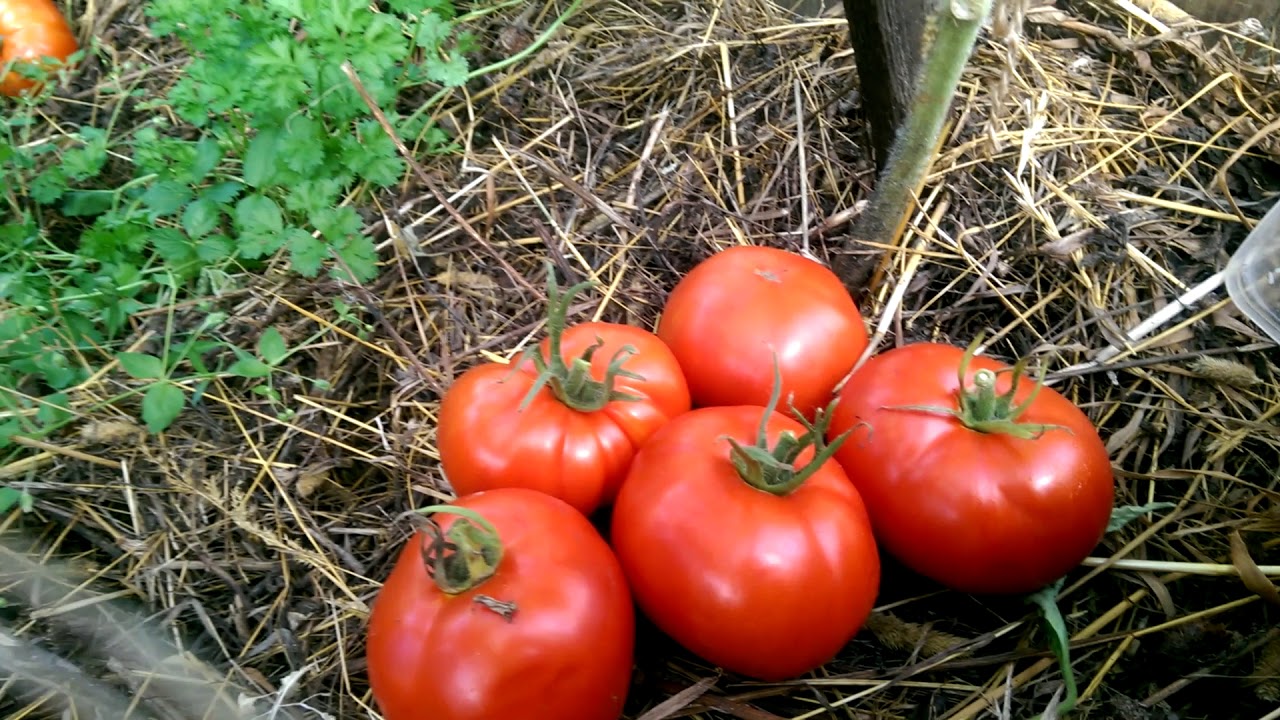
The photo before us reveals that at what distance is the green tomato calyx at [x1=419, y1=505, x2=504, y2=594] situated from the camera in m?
0.79

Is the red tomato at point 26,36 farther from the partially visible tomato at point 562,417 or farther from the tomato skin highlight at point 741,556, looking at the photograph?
the tomato skin highlight at point 741,556

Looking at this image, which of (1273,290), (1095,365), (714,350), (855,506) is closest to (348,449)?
(714,350)

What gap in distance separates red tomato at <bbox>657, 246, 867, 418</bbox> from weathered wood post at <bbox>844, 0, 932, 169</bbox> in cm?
29

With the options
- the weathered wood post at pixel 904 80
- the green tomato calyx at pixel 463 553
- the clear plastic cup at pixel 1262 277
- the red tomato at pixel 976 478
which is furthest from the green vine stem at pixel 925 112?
the green tomato calyx at pixel 463 553

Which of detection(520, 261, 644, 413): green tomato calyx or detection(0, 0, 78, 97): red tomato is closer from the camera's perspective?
detection(520, 261, 644, 413): green tomato calyx

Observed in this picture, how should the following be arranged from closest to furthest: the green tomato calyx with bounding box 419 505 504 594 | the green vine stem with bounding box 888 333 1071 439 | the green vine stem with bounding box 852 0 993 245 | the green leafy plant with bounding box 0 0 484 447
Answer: the green tomato calyx with bounding box 419 505 504 594 < the green vine stem with bounding box 888 333 1071 439 < the green vine stem with bounding box 852 0 993 245 < the green leafy plant with bounding box 0 0 484 447

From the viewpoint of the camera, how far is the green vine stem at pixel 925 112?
1.05 metres

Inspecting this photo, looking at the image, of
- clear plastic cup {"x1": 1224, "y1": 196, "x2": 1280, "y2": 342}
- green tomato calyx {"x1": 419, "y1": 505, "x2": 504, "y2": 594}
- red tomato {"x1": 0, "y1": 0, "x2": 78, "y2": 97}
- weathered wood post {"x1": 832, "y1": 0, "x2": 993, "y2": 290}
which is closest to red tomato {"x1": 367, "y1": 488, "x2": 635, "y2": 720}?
green tomato calyx {"x1": 419, "y1": 505, "x2": 504, "y2": 594}

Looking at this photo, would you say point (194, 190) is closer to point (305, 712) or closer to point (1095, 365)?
point (305, 712)

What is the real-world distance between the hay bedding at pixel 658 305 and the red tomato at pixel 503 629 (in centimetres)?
17

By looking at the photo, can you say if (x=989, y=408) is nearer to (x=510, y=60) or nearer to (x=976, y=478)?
(x=976, y=478)

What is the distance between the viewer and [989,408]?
929 mm

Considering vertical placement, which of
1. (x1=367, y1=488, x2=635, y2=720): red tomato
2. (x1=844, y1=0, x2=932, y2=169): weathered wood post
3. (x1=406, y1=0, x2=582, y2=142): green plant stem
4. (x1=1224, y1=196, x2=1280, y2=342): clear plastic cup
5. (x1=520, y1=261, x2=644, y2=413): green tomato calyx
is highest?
(x1=844, y1=0, x2=932, y2=169): weathered wood post

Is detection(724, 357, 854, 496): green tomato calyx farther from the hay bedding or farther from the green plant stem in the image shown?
the green plant stem
